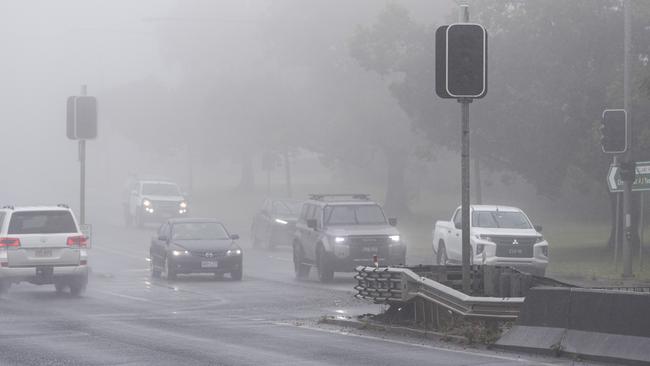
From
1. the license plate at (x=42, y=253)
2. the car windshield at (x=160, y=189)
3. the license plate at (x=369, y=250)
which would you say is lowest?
the license plate at (x=369, y=250)

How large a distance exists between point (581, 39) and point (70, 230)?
1914 centimetres

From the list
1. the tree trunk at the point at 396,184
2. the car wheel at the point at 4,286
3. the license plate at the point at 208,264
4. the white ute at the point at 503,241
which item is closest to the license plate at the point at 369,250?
the white ute at the point at 503,241

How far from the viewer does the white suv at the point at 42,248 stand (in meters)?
25.6

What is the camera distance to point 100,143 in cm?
11531

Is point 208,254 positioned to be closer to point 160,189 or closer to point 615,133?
point 615,133

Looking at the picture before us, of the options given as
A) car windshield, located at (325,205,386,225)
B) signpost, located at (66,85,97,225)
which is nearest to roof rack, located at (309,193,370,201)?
car windshield, located at (325,205,386,225)

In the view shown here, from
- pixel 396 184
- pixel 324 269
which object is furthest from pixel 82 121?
pixel 396 184

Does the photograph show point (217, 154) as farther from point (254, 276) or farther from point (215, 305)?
point (215, 305)

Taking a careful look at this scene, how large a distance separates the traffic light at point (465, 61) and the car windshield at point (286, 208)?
2784 cm

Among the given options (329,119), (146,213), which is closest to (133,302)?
(146,213)

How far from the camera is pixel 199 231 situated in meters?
31.9

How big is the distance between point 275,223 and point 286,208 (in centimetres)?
111

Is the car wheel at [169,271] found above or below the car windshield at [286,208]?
below

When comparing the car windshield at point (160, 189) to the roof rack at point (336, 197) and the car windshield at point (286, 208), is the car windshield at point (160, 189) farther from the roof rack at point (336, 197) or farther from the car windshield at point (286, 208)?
the roof rack at point (336, 197)
